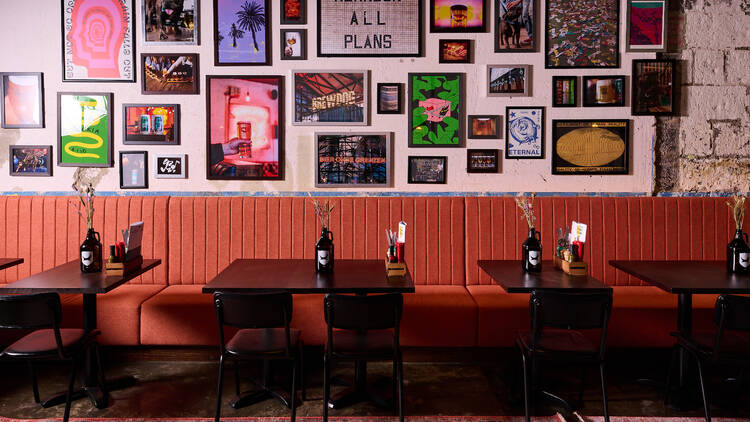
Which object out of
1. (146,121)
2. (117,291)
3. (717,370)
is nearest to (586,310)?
(717,370)

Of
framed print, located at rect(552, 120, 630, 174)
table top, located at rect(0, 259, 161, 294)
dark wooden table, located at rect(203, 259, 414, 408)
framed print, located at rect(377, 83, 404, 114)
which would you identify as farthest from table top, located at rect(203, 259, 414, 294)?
framed print, located at rect(552, 120, 630, 174)

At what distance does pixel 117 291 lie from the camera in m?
3.73

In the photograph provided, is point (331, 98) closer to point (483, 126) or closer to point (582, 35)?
point (483, 126)

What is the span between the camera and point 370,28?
4234 millimetres

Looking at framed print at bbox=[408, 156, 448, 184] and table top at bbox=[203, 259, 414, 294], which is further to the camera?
framed print at bbox=[408, 156, 448, 184]

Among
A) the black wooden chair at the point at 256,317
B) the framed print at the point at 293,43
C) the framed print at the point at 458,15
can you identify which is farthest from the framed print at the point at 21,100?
the framed print at the point at 458,15

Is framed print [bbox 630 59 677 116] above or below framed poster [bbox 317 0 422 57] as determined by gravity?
below

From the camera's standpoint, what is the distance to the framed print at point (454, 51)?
4.24 metres

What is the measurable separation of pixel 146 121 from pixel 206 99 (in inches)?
22.0

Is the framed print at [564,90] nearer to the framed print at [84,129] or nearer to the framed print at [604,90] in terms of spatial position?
the framed print at [604,90]

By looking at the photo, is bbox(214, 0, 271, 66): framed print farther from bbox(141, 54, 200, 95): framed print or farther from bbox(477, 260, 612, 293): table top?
→ bbox(477, 260, 612, 293): table top

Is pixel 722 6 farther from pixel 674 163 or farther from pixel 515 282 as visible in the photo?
pixel 515 282

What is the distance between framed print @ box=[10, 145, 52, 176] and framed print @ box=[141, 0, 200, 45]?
1.33 m

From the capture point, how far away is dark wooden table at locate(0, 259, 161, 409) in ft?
8.77
